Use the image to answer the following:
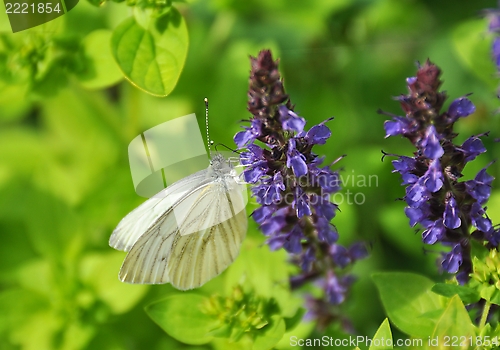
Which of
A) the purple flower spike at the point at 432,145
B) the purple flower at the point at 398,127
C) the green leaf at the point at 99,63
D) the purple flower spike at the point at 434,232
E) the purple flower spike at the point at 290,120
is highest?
the green leaf at the point at 99,63

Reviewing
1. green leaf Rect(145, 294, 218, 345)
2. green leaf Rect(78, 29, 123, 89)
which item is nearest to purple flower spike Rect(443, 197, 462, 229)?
green leaf Rect(145, 294, 218, 345)

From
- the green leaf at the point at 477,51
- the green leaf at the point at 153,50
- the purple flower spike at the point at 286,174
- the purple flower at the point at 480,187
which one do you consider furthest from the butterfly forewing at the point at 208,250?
the green leaf at the point at 477,51

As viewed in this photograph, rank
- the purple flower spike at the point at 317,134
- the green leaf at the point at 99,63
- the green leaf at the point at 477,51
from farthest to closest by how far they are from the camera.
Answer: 1. the green leaf at the point at 477,51
2. the green leaf at the point at 99,63
3. the purple flower spike at the point at 317,134

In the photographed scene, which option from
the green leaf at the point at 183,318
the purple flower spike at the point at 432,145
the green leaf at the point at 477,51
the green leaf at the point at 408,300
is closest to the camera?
the purple flower spike at the point at 432,145

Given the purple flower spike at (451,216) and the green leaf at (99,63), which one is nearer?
the purple flower spike at (451,216)

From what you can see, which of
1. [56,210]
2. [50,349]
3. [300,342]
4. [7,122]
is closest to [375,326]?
[300,342]

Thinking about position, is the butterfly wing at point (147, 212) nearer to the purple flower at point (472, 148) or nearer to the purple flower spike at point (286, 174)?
the purple flower spike at point (286, 174)

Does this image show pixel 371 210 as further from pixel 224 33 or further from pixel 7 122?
pixel 7 122
